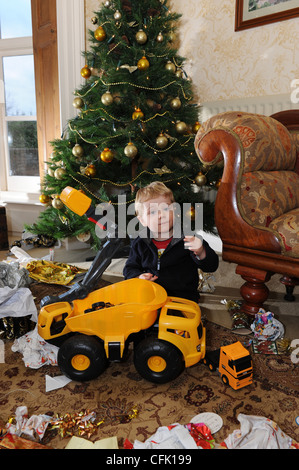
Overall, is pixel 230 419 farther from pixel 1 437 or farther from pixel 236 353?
pixel 1 437

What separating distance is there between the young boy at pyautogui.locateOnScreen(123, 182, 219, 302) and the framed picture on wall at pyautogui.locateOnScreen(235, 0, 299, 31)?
1629 mm

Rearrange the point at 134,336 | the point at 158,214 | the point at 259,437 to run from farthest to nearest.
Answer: the point at 158,214
the point at 134,336
the point at 259,437

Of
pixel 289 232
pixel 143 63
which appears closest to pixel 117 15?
pixel 143 63

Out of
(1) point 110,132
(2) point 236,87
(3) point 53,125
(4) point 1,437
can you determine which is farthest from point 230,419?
(3) point 53,125

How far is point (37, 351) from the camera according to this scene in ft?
3.86

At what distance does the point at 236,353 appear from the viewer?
1014mm

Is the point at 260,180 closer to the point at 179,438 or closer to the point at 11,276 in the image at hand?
the point at 179,438

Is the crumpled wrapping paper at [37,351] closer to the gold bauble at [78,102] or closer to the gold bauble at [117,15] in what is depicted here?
the gold bauble at [78,102]

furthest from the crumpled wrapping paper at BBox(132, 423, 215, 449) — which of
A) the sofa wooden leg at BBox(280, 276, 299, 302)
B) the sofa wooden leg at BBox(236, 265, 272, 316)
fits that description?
the sofa wooden leg at BBox(280, 276, 299, 302)

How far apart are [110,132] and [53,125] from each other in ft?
3.43

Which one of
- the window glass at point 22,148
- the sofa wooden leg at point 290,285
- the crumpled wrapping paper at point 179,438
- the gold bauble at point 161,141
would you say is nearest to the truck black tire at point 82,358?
the crumpled wrapping paper at point 179,438

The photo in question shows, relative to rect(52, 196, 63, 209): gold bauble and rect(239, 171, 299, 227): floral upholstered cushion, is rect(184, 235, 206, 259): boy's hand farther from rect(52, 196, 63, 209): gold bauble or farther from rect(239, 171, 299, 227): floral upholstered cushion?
rect(52, 196, 63, 209): gold bauble

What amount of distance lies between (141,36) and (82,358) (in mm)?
1752

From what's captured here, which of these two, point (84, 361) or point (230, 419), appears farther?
point (84, 361)
